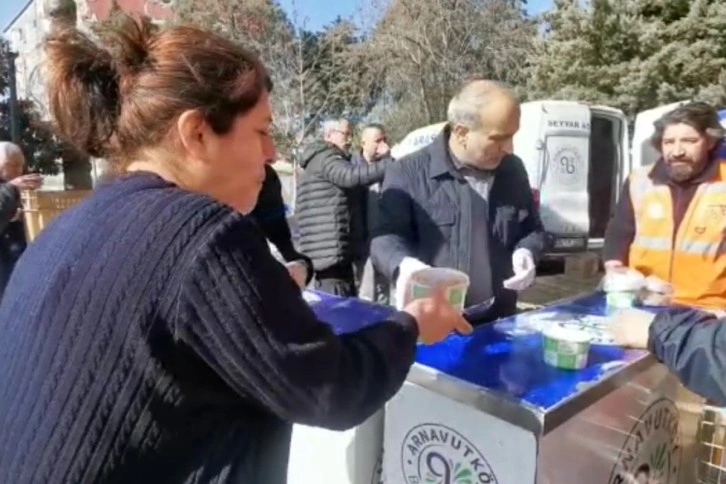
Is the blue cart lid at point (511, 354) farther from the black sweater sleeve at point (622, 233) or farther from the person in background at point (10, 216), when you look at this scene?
the person in background at point (10, 216)

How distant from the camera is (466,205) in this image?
89.7 inches

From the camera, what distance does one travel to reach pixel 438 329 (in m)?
1.19

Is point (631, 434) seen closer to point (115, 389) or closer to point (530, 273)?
point (530, 273)

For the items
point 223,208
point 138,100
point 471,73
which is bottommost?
point 223,208

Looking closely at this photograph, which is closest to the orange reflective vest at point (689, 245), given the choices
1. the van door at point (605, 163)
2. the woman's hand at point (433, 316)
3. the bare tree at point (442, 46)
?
the woman's hand at point (433, 316)

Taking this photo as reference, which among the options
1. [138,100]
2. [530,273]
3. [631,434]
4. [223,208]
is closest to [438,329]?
[223,208]

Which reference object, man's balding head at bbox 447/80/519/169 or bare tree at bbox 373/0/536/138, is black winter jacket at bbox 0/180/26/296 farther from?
bare tree at bbox 373/0/536/138

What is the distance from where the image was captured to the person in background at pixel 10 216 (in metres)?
3.56

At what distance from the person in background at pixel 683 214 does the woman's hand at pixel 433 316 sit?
1.46 metres

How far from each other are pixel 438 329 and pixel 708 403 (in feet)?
3.89

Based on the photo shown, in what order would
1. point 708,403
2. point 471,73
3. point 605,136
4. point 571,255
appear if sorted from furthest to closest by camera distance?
point 471,73, point 605,136, point 571,255, point 708,403

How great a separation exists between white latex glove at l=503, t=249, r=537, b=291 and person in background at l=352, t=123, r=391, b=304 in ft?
5.13

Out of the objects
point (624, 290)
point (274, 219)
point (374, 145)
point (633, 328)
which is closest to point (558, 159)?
point (374, 145)

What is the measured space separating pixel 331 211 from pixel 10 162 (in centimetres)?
199
